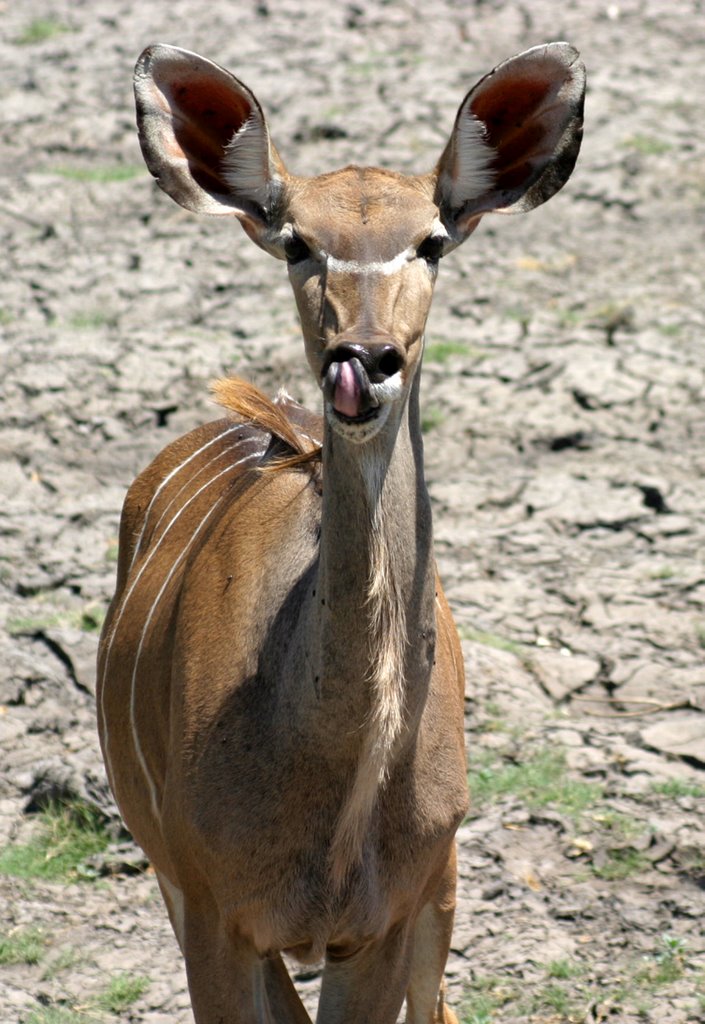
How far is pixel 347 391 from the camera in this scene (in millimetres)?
2410

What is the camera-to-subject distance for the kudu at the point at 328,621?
2.70 m

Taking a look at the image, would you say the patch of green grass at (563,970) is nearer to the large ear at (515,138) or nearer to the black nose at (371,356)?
the large ear at (515,138)

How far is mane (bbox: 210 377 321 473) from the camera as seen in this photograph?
3178 mm

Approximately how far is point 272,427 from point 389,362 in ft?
3.10

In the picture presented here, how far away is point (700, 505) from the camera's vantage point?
20.3 ft

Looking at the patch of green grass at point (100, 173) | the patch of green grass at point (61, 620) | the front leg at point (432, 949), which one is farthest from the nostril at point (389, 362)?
the patch of green grass at point (100, 173)

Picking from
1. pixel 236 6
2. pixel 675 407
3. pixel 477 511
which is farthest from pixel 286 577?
pixel 236 6

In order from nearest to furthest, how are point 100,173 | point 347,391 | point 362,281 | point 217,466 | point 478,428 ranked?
1. point 347,391
2. point 362,281
3. point 217,466
4. point 478,428
5. point 100,173

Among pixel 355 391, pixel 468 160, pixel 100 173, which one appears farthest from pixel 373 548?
pixel 100 173

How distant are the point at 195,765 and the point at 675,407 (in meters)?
4.29

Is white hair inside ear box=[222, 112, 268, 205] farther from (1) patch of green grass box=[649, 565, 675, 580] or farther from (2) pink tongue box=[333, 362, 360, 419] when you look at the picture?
(1) patch of green grass box=[649, 565, 675, 580]

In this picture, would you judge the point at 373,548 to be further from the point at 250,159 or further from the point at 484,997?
the point at 484,997

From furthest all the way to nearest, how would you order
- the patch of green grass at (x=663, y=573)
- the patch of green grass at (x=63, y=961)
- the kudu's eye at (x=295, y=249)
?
the patch of green grass at (x=663, y=573) → the patch of green grass at (x=63, y=961) → the kudu's eye at (x=295, y=249)

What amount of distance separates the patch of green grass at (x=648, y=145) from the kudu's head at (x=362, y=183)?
5.94 meters
